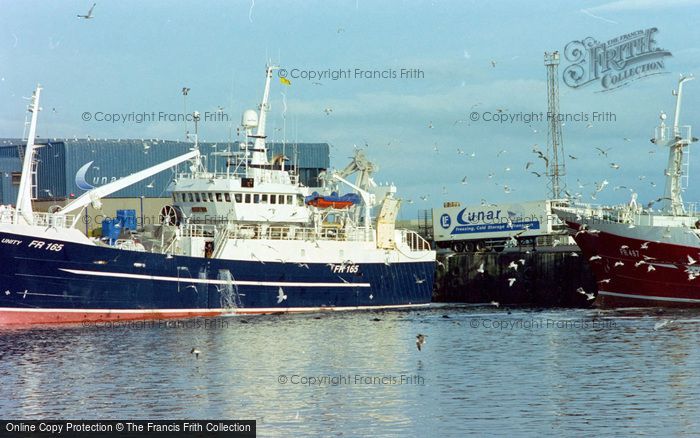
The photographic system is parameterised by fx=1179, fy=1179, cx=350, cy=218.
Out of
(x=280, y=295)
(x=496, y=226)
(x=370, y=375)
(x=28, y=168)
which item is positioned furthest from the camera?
(x=496, y=226)

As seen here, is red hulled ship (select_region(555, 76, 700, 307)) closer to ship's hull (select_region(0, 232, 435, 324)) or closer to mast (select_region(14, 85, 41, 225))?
ship's hull (select_region(0, 232, 435, 324))

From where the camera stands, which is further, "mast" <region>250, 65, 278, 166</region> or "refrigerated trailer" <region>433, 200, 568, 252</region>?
"refrigerated trailer" <region>433, 200, 568, 252</region>

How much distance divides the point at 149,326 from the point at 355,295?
43.5 ft

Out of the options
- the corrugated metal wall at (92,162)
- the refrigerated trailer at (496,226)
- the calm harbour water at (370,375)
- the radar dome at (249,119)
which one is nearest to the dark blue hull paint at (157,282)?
the calm harbour water at (370,375)

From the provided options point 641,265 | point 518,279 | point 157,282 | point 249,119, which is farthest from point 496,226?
point 157,282

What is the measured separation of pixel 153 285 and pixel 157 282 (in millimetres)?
229

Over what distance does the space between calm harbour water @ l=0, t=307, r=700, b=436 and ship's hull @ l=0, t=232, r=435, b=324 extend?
46.8 inches

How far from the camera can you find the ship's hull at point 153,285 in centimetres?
4659

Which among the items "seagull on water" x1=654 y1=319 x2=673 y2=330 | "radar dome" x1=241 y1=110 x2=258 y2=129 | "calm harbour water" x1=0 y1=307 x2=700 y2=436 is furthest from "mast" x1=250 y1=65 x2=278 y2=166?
"seagull on water" x1=654 y1=319 x2=673 y2=330

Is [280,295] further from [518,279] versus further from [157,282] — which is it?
[518,279]

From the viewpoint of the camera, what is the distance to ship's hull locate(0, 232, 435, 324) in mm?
46594

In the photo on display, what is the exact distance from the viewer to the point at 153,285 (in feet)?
164

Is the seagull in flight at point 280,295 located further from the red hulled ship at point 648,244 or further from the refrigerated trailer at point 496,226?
the refrigerated trailer at point 496,226

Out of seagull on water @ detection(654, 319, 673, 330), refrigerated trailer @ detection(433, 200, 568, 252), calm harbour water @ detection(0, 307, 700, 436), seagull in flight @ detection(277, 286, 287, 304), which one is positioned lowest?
calm harbour water @ detection(0, 307, 700, 436)
